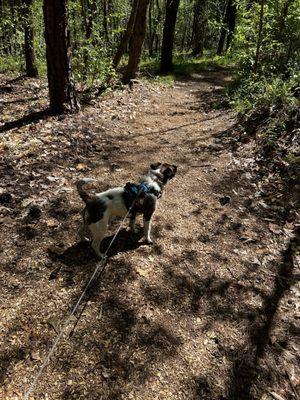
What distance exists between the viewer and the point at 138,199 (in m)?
4.34

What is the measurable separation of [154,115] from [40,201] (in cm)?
571

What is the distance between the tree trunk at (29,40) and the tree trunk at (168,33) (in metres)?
6.57

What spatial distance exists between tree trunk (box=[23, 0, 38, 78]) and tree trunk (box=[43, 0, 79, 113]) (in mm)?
4438

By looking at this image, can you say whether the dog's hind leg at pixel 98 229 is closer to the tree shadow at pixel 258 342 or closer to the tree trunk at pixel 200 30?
the tree shadow at pixel 258 342

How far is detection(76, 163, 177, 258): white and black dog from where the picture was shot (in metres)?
4.05

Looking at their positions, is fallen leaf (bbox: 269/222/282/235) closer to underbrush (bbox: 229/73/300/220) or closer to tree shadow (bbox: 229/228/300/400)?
underbrush (bbox: 229/73/300/220)

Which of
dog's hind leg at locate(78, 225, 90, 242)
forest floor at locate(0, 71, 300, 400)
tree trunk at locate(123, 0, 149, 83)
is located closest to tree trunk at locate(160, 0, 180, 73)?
tree trunk at locate(123, 0, 149, 83)

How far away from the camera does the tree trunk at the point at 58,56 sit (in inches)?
290

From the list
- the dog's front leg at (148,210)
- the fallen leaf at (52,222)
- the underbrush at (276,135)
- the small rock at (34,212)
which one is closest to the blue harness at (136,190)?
the dog's front leg at (148,210)

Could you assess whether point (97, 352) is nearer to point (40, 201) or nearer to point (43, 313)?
point (43, 313)

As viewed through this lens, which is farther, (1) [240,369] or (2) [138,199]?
(2) [138,199]

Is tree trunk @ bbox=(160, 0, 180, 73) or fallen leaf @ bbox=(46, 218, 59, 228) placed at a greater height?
tree trunk @ bbox=(160, 0, 180, 73)

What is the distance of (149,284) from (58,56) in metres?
5.93

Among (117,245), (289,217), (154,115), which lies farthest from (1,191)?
(154,115)
